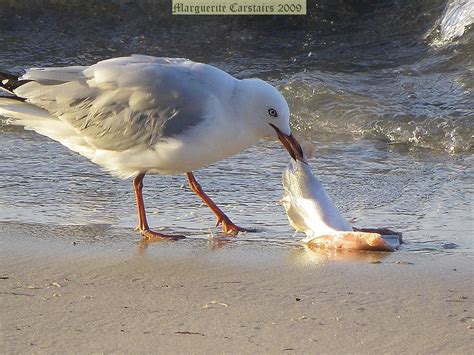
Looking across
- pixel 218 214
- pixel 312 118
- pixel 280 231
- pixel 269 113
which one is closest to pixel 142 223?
pixel 218 214

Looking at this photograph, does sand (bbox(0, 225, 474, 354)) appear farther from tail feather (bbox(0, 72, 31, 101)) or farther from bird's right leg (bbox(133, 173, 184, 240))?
tail feather (bbox(0, 72, 31, 101))

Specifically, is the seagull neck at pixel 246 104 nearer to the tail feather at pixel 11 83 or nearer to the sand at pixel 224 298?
the sand at pixel 224 298

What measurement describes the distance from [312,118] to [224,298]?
14.3ft

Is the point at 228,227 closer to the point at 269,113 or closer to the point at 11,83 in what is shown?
the point at 269,113

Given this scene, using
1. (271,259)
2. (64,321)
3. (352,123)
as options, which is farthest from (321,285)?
(352,123)

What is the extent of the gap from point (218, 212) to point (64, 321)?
1868 mm

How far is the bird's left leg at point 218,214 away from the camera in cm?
498

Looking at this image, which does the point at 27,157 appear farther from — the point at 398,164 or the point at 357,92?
the point at 357,92

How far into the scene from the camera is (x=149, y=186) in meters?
5.90

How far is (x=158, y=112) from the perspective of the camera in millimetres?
4941

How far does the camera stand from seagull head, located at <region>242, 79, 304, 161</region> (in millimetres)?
4840

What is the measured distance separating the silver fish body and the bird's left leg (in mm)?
331

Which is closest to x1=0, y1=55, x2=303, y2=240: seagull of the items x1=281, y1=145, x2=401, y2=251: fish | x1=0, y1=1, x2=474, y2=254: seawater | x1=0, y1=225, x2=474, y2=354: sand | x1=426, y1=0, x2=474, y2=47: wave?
x1=281, y1=145, x2=401, y2=251: fish

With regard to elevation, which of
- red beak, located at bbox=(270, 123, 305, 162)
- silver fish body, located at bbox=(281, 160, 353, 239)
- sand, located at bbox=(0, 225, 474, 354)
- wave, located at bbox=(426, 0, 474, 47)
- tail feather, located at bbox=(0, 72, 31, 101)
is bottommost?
sand, located at bbox=(0, 225, 474, 354)
